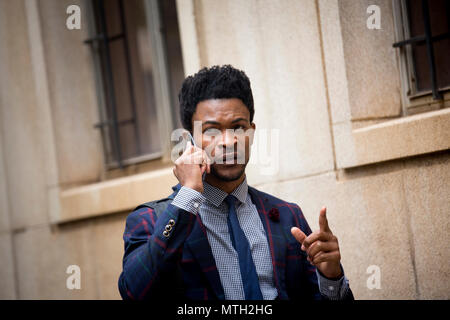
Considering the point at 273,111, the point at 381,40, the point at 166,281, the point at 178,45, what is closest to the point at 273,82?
the point at 273,111

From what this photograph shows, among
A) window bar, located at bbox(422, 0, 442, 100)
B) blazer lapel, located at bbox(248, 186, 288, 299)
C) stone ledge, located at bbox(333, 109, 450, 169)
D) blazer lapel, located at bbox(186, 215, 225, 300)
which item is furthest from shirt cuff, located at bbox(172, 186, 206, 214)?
window bar, located at bbox(422, 0, 442, 100)

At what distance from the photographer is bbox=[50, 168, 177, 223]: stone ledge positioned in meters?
5.24

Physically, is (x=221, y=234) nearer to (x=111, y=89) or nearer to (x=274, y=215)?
(x=274, y=215)

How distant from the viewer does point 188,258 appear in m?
2.46

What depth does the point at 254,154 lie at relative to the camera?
179 inches

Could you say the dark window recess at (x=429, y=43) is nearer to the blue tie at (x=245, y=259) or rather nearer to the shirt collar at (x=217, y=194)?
the shirt collar at (x=217, y=194)

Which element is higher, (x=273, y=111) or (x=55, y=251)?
(x=273, y=111)

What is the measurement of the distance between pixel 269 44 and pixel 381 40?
0.84 meters

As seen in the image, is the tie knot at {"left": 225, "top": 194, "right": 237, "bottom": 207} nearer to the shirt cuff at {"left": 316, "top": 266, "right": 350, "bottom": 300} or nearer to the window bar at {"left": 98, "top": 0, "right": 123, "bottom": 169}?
the shirt cuff at {"left": 316, "top": 266, "right": 350, "bottom": 300}

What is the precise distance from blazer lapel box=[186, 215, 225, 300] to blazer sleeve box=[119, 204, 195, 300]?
0.14 m

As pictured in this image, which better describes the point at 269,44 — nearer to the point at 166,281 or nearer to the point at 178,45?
the point at 178,45

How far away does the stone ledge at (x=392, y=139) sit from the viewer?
145 inches

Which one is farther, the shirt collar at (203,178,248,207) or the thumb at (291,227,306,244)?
the shirt collar at (203,178,248,207)

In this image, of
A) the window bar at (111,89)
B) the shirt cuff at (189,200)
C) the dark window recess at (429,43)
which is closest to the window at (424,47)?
the dark window recess at (429,43)
